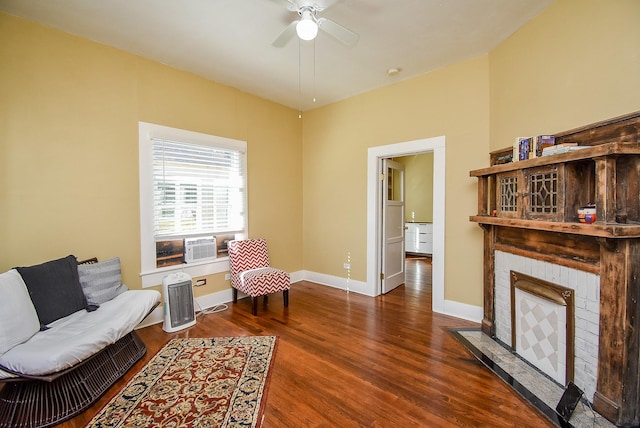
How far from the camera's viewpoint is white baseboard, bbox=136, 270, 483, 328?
3.12 meters

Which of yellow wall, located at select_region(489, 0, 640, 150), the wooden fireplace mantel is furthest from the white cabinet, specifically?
the wooden fireplace mantel

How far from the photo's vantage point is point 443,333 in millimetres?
2846

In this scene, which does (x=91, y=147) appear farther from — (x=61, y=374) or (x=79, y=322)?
(x=61, y=374)

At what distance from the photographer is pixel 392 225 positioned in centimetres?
435

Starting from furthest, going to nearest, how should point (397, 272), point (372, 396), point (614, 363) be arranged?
point (397, 272)
point (372, 396)
point (614, 363)

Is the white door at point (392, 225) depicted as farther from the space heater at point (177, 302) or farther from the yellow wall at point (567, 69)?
the space heater at point (177, 302)

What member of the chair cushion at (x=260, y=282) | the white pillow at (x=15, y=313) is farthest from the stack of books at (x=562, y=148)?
the white pillow at (x=15, y=313)

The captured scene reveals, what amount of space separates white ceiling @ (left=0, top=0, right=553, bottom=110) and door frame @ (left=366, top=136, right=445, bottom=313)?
0.94 meters

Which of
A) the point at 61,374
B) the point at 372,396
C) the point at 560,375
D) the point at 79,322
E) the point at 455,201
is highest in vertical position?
the point at 455,201

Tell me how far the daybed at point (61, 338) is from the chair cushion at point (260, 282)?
3.42 ft

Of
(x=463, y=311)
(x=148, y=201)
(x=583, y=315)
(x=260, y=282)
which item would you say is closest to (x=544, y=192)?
(x=583, y=315)

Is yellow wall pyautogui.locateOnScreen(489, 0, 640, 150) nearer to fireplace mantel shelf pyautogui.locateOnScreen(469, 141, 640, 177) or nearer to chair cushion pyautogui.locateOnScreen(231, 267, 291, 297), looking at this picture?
fireplace mantel shelf pyautogui.locateOnScreen(469, 141, 640, 177)

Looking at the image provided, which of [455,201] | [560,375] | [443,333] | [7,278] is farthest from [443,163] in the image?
[7,278]

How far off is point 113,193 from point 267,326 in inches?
86.2
